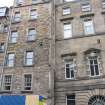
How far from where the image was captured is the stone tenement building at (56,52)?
70.0 feet

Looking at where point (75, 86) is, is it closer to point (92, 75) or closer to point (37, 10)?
point (92, 75)

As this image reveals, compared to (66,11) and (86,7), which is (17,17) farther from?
(86,7)

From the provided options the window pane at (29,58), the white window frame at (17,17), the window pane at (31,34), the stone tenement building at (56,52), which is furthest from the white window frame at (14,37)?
the window pane at (29,58)

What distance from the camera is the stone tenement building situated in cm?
2133

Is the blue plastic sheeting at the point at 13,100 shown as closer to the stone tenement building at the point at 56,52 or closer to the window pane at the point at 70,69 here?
the stone tenement building at the point at 56,52

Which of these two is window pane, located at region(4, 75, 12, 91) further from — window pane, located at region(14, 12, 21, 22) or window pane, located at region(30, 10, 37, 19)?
window pane, located at region(30, 10, 37, 19)

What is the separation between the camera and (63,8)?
88.9 ft

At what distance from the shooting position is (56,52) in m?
23.9

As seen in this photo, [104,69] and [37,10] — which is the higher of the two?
[37,10]

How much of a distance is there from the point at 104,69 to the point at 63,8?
1069cm

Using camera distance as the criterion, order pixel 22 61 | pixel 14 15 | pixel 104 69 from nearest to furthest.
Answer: pixel 104 69
pixel 22 61
pixel 14 15

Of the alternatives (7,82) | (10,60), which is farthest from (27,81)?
(10,60)

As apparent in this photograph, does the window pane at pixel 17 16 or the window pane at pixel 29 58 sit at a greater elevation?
the window pane at pixel 17 16

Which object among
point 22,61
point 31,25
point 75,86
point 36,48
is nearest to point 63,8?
point 31,25
